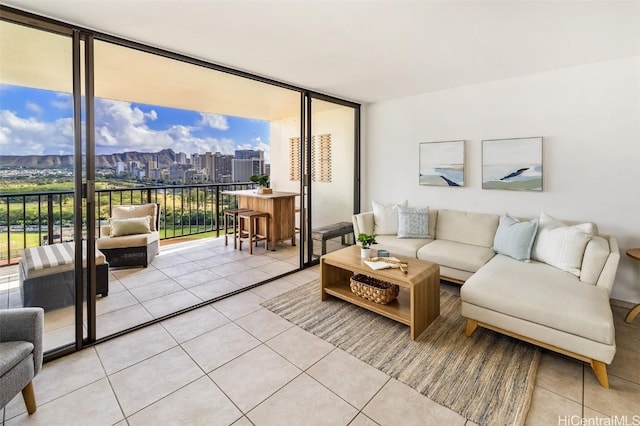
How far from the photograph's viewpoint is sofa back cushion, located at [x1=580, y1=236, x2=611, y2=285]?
2395 millimetres

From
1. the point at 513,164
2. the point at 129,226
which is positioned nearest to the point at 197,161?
the point at 129,226

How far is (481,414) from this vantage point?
1.69 m

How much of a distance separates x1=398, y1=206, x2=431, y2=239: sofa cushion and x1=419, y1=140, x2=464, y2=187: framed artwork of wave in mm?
516

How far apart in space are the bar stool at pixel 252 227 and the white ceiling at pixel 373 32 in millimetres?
2358

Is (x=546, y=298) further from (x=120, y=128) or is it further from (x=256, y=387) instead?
(x=120, y=128)

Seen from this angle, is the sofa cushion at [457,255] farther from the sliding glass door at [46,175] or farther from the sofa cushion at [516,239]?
the sliding glass door at [46,175]

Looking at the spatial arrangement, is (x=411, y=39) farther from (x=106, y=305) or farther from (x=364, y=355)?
(x=106, y=305)

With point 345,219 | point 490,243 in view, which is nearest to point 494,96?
point 490,243

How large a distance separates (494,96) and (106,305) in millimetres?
4807

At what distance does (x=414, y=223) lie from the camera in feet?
12.8

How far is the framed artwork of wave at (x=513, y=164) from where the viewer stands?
133 inches

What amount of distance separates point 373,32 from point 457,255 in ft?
7.60

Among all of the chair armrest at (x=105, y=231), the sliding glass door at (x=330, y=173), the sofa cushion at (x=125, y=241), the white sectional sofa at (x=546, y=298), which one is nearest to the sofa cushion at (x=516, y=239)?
the white sectional sofa at (x=546, y=298)

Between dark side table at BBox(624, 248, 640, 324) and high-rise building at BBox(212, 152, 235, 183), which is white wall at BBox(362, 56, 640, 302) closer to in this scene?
dark side table at BBox(624, 248, 640, 324)
